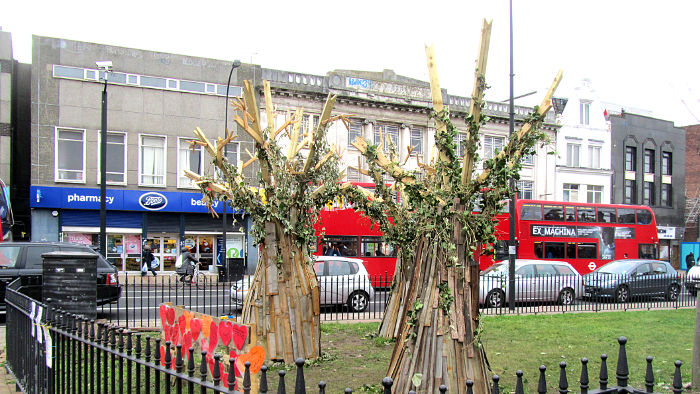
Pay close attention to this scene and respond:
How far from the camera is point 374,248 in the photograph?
74.1 feet

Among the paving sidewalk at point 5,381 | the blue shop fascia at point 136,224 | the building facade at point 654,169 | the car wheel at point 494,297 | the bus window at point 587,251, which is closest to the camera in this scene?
the paving sidewalk at point 5,381

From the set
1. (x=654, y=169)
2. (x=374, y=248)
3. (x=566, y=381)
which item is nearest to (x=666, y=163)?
(x=654, y=169)

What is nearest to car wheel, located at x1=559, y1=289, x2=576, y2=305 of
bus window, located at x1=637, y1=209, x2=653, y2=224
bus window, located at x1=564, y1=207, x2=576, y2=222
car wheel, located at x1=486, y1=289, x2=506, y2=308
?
car wheel, located at x1=486, y1=289, x2=506, y2=308

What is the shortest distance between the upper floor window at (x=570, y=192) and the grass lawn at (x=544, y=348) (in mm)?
26238

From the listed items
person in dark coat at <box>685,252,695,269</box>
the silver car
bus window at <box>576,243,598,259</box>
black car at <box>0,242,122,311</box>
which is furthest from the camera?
person in dark coat at <box>685,252,695,269</box>

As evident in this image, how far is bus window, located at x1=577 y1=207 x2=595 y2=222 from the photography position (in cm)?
2553

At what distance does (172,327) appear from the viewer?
7.68 metres

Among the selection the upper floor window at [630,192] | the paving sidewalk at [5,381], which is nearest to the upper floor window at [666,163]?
the upper floor window at [630,192]

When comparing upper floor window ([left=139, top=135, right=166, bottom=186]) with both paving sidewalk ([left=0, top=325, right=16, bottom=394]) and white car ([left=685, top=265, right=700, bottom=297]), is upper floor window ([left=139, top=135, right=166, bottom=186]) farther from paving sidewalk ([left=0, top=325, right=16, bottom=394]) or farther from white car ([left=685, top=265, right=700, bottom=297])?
white car ([left=685, top=265, right=700, bottom=297])

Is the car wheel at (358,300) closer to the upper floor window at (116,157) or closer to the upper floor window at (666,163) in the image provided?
the upper floor window at (116,157)

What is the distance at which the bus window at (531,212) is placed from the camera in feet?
80.6

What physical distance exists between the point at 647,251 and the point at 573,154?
47.3 feet

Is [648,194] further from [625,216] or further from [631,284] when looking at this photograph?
[631,284]

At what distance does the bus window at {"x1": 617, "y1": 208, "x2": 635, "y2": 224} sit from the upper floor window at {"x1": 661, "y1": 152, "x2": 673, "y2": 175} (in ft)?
67.8
